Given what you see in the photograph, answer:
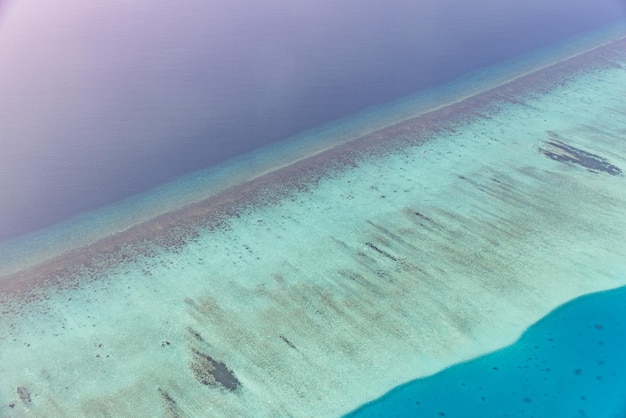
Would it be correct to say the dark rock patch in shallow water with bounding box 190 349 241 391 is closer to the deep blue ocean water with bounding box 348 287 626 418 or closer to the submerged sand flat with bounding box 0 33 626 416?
the submerged sand flat with bounding box 0 33 626 416

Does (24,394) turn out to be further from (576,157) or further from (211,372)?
(576,157)

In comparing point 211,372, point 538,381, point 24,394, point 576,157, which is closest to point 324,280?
point 211,372

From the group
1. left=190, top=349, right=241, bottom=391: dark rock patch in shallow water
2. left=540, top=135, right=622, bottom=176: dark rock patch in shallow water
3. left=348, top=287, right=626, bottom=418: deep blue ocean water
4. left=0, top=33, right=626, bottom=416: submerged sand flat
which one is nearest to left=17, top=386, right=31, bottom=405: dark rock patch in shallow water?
left=0, top=33, right=626, bottom=416: submerged sand flat

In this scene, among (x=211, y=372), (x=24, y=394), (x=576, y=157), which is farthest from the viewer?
(x=576, y=157)

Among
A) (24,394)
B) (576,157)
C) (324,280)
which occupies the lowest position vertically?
(24,394)

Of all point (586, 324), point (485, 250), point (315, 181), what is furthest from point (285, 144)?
point (586, 324)

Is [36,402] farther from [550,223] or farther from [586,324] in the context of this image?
[550,223]

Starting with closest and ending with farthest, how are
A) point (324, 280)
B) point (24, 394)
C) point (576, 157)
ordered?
point (24, 394) < point (324, 280) < point (576, 157)
